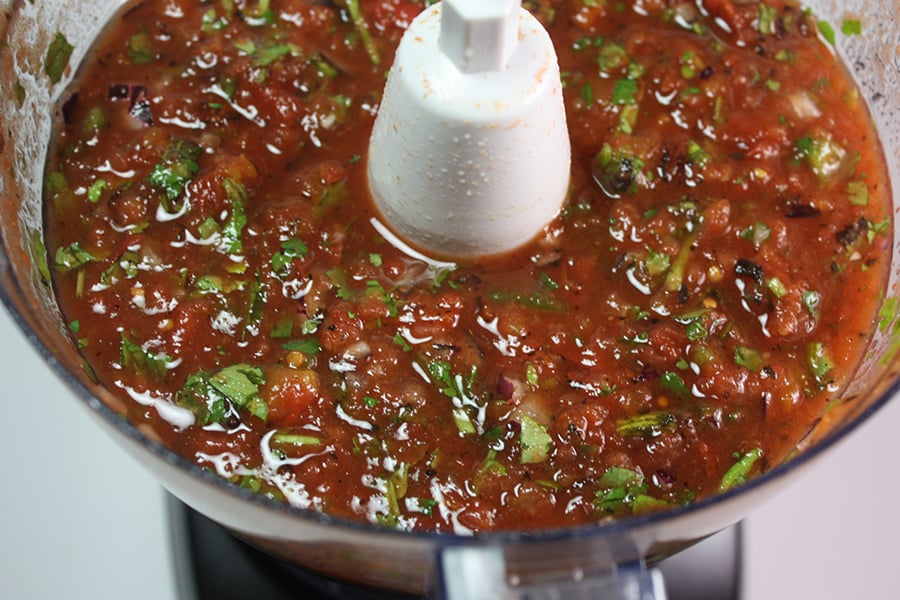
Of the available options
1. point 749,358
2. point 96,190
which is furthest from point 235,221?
point 749,358

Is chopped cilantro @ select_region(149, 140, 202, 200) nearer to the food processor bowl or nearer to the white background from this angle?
the food processor bowl

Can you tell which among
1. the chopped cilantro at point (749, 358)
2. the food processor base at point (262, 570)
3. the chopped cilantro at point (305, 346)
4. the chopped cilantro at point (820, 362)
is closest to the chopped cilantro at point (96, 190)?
the chopped cilantro at point (305, 346)

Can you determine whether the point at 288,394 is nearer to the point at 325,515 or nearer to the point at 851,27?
the point at 325,515

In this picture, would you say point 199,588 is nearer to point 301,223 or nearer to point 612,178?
point 301,223

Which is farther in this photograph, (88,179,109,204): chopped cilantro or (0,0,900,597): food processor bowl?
(88,179,109,204): chopped cilantro

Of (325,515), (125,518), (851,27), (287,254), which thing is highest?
(851,27)

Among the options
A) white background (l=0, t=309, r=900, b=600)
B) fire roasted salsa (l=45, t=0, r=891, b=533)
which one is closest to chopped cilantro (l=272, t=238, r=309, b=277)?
fire roasted salsa (l=45, t=0, r=891, b=533)
